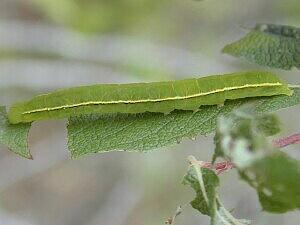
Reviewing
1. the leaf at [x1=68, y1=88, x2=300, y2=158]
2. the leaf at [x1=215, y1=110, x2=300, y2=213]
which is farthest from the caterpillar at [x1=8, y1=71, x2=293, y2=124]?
the leaf at [x1=215, y1=110, x2=300, y2=213]

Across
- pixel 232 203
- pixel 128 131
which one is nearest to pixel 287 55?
pixel 128 131

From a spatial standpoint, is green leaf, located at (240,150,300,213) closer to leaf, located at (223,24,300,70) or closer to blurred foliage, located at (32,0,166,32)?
leaf, located at (223,24,300,70)

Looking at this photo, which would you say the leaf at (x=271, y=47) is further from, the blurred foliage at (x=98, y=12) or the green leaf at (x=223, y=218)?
the blurred foliage at (x=98, y=12)

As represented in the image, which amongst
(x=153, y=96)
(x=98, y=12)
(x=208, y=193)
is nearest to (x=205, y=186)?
A: (x=208, y=193)

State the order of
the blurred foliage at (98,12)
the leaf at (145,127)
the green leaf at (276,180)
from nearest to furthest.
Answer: the green leaf at (276,180)
the leaf at (145,127)
the blurred foliage at (98,12)

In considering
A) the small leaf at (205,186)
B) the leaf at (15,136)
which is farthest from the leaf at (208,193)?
the leaf at (15,136)

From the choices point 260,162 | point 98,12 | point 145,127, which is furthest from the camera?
point 98,12

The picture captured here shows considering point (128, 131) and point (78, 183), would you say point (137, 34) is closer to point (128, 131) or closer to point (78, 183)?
point (78, 183)

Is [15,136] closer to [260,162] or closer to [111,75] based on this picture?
[260,162]
